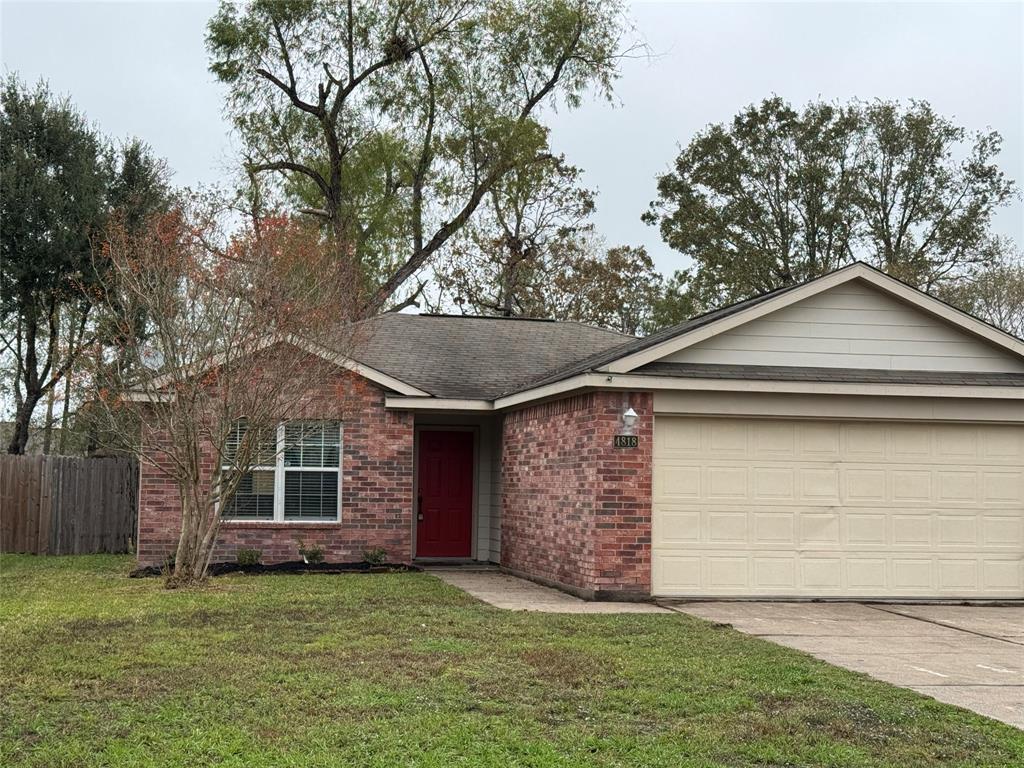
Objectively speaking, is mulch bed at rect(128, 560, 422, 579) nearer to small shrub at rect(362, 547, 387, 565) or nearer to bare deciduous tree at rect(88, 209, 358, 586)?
small shrub at rect(362, 547, 387, 565)

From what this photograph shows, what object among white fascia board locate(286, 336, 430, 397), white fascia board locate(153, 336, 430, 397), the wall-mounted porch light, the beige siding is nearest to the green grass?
the wall-mounted porch light

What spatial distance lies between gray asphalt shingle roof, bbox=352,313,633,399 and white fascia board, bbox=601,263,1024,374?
14.0 ft

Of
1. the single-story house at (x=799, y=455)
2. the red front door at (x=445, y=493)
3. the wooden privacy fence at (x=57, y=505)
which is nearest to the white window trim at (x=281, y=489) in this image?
the red front door at (x=445, y=493)

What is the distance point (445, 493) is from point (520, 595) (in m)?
5.10

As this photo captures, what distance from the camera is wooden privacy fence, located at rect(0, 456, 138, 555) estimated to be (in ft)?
61.5

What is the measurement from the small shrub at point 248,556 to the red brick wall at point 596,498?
161 inches

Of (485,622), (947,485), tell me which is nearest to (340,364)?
(485,622)

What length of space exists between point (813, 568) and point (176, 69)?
2538cm

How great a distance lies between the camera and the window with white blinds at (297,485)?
52.1 feet

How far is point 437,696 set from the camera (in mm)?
7176

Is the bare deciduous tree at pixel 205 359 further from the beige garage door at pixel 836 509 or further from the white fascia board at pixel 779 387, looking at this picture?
the beige garage door at pixel 836 509

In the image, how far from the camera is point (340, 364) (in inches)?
583

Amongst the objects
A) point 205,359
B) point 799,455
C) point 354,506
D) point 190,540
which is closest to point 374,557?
point 354,506

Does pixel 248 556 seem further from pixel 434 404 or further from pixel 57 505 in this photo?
pixel 57 505
